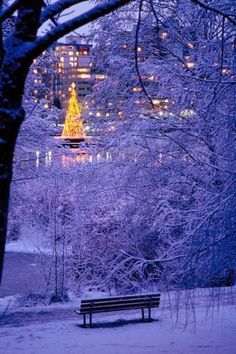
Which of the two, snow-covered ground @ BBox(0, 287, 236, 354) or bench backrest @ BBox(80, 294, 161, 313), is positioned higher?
bench backrest @ BBox(80, 294, 161, 313)

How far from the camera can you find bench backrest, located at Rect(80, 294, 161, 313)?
37.8 feet

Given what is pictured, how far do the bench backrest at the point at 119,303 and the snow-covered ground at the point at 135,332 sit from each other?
0.36 meters

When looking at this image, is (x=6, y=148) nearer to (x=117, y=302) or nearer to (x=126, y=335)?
(x=126, y=335)

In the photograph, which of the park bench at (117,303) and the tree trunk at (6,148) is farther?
the park bench at (117,303)

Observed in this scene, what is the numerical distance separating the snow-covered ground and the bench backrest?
14.1 inches

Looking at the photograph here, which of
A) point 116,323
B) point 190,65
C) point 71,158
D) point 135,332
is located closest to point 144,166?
point 190,65

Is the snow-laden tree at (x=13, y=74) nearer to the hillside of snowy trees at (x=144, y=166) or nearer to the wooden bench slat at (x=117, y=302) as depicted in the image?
the hillside of snowy trees at (x=144, y=166)

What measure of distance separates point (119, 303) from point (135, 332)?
0.83 meters

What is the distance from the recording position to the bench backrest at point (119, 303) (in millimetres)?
11516

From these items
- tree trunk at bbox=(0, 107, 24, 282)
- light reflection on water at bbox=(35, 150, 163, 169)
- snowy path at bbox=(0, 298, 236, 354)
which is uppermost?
light reflection on water at bbox=(35, 150, 163, 169)

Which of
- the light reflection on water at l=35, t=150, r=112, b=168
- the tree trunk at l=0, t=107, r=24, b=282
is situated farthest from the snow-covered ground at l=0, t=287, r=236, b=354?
the tree trunk at l=0, t=107, r=24, b=282

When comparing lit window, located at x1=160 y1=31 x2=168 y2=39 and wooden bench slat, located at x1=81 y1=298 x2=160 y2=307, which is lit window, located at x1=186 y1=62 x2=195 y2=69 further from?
wooden bench slat, located at x1=81 y1=298 x2=160 y2=307

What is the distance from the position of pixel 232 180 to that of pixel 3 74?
413 cm

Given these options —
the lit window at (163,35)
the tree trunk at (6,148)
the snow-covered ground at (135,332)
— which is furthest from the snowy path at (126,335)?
the lit window at (163,35)
